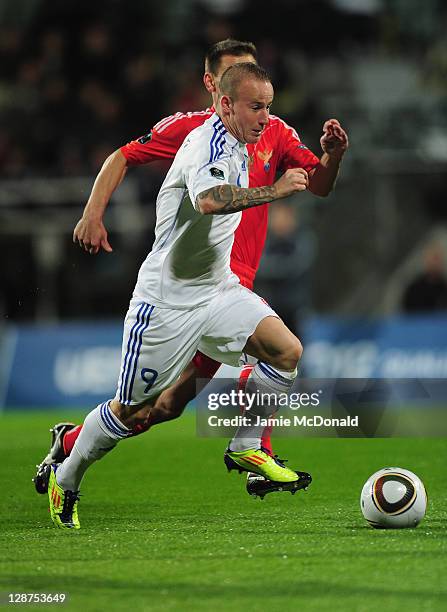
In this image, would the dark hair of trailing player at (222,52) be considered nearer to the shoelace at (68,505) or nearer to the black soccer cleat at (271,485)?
the black soccer cleat at (271,485)

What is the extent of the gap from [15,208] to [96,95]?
2196mm

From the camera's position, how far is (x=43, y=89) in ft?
55.4

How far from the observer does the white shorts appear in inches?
Answer: 236

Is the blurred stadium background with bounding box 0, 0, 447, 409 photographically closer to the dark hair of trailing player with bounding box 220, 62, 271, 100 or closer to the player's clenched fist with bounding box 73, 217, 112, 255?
the player's clenched fist with bounding box 73, 217, 112, 255

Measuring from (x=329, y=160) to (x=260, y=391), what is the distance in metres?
1.34

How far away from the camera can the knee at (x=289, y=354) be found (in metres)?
6.14

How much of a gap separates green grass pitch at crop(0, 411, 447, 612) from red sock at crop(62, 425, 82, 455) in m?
0.35

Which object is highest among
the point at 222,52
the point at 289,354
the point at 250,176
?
the point at 222,52

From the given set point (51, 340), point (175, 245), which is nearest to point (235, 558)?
point (175, 245)

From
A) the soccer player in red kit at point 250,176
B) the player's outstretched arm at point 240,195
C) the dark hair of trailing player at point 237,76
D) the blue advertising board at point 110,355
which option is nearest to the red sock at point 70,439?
the soccer player in red kit at point 250,176

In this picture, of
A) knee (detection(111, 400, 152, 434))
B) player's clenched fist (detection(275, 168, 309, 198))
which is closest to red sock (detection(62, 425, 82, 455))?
knee (detection(111, 400, 152, 434))

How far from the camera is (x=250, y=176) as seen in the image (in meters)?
6.97

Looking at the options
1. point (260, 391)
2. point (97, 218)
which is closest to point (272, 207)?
point (260, 391)

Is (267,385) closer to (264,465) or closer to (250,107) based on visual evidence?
(264,465)
